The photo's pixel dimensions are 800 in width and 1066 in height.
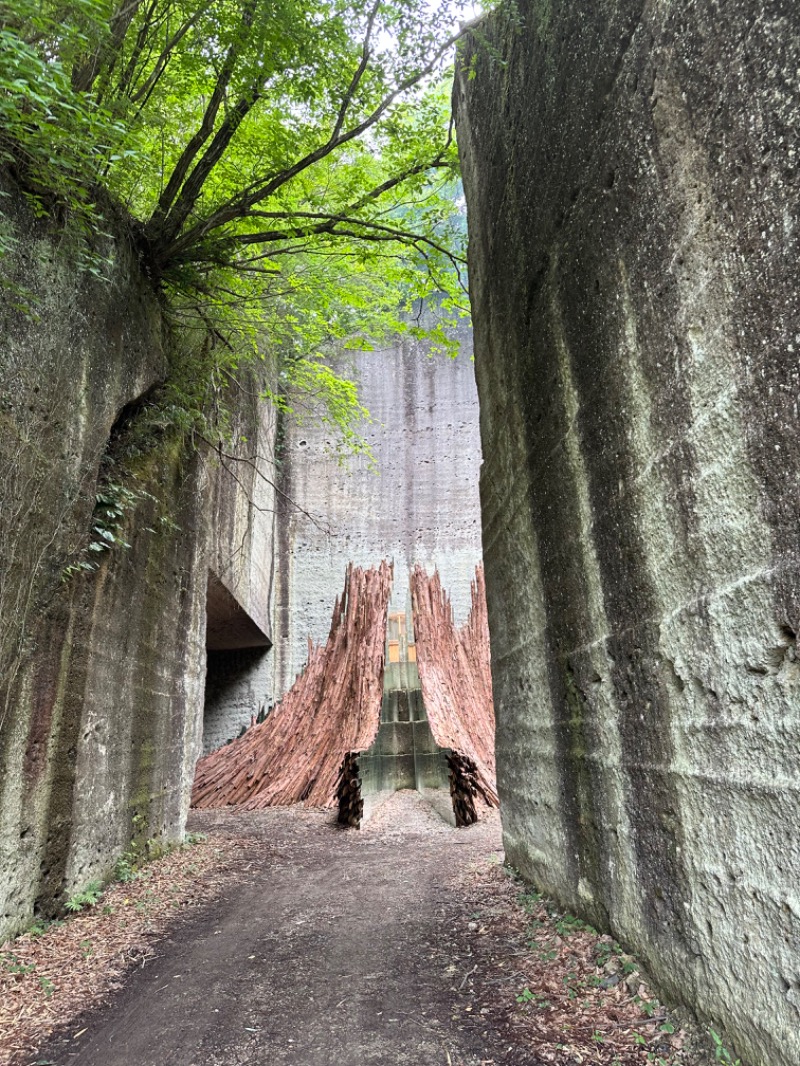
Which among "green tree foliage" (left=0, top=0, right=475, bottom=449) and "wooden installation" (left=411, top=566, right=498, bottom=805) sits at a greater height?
"green tree foliage" (left=0, top=0, right=475, bottom=449)

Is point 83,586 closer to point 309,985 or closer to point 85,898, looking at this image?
point 85,898

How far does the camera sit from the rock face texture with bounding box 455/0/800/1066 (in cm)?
185

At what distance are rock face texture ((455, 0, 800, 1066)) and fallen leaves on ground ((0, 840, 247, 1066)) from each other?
2.47 metres

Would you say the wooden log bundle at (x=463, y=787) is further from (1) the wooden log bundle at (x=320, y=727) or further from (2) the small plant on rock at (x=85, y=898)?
(2) the small plant on rock at (x=85, y=898)

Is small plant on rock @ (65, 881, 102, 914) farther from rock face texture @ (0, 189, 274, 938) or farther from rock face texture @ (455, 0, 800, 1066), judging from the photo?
rock face texture @ (455, 0, 800, 1066)

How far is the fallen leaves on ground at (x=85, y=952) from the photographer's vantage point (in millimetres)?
2832

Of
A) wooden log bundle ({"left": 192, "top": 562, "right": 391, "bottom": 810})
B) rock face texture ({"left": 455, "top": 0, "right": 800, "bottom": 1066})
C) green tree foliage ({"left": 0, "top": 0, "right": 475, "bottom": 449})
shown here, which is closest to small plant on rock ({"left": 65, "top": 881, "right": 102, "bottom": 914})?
rock face texture ({"left": 455, "top": 0, "right": 800, "bottom": 1066})

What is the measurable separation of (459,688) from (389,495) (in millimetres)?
5321

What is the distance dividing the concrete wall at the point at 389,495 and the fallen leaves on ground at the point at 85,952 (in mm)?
8988

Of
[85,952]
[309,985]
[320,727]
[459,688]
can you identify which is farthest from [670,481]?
[459,688]

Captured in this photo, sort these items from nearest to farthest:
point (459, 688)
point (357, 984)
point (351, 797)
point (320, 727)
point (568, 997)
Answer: point (568, 997), point (357, 984), point (351, 797), point (320, 727), point (459, 688)

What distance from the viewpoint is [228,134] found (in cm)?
532

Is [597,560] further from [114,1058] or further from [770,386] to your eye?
[114,1058]

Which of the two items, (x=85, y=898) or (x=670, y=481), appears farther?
(x=85, y=898)
